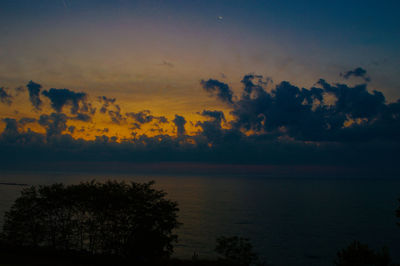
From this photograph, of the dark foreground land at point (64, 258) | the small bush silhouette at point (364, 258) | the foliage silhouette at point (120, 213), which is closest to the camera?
the small bush silhouette at point (364, 258)

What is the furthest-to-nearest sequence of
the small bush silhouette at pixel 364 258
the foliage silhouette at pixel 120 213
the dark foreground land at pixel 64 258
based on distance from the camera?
1. the foliage silhouette at pixel 120 213
2. the dark foreground land at pixel 64 258
3. the small bush silhouette at pixel 364 258

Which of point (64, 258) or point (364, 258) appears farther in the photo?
point (64, 258)

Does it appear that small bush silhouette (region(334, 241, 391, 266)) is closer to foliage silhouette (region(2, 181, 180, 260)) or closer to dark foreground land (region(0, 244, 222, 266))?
dark foreground land (region(0, 244, 222, 266))

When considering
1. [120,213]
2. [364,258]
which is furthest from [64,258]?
[364,258]

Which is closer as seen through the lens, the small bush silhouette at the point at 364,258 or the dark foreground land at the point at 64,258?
the small bush silhouette at the point at 364,258

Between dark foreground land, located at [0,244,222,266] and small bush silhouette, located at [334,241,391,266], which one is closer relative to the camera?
small bush silhouette, located at [334,241,391,266]

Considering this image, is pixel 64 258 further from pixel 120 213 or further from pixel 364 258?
pixel 364 258

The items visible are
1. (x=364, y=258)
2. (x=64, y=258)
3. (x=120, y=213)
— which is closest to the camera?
(x=364, y=258)

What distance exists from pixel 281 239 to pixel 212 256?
30.4 meters

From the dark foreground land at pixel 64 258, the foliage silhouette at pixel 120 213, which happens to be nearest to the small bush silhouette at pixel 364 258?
the dark foreground land at pixel 64 258

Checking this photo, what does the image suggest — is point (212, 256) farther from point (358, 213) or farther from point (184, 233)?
point (358, 213)

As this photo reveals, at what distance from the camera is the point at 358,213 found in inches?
6038

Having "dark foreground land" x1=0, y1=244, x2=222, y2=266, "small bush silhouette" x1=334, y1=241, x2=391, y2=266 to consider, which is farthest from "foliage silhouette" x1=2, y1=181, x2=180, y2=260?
"small bush silhouette" x1=334, y1=241, x2=391, y2=266

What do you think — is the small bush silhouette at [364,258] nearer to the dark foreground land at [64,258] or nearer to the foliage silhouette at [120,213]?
the dark foreground land at [64,258]
